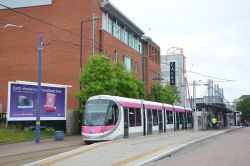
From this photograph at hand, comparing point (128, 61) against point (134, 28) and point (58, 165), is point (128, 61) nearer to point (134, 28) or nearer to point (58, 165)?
point (134, 28)

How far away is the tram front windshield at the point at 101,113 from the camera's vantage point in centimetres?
2577

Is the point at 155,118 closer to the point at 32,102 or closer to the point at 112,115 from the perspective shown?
the point at 112,115

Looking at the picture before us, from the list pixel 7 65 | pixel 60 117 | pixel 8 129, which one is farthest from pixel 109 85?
pixel 7 65

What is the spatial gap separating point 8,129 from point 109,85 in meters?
9.73

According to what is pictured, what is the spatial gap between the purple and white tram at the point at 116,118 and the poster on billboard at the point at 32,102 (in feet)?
23.3

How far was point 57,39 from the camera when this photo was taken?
47094mm

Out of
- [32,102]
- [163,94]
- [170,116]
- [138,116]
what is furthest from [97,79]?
[163,94]

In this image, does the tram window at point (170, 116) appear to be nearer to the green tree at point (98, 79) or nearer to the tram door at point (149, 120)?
the green tree at point (98, 79)

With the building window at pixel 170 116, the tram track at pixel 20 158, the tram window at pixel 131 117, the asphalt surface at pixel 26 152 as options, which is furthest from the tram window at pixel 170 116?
the tram track at pixel 20 158

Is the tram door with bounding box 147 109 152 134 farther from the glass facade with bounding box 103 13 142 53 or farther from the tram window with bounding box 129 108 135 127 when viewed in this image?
the glass facade with bounding box 103 13 142 53

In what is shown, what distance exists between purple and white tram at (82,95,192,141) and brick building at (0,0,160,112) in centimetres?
1343

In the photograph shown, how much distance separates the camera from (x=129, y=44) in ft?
193

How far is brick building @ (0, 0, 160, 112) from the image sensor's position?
151 ft

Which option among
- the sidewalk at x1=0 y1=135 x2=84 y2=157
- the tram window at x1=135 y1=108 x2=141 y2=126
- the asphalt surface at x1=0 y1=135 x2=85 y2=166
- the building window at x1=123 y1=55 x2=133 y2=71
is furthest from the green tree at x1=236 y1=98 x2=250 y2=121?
the asphalt surface at x1=0 y1=135 x2=85 y2=166
